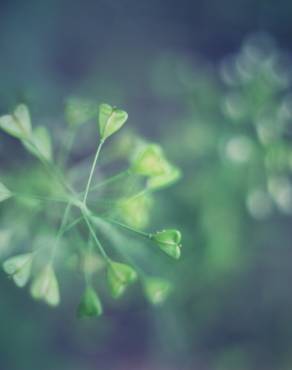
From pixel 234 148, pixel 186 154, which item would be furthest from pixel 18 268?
pixel 186 154

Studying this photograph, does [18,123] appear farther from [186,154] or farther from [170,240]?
[186,154]

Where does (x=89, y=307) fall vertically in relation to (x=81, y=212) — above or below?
below

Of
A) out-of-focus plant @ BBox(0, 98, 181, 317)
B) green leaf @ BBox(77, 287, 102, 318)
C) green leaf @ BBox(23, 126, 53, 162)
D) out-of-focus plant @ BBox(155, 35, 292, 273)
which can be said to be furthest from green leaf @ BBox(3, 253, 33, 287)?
out-of-focus plant @ BBox(155, 35, 292, 273)

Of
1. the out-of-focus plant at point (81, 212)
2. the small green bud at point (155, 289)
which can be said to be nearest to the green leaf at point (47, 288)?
the out-of-focus plant at point (81, 212)

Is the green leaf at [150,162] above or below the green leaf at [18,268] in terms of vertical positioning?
above

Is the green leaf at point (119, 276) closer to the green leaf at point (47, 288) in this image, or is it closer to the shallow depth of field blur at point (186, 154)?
the green leaf at point (47, 288)

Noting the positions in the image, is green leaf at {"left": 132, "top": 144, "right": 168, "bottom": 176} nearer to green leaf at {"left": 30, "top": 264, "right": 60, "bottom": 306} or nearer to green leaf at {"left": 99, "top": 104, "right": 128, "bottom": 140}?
green leaf at {"left": 99, "top": 104, "right": 128, "bottom": 140}
